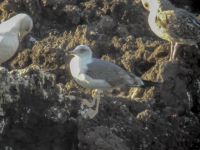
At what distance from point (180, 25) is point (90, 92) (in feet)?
5.28

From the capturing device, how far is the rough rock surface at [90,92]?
29.9 ft

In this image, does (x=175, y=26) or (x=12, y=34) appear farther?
(x=175, y=26)

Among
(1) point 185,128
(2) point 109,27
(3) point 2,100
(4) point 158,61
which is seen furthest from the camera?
(2) point 109,27

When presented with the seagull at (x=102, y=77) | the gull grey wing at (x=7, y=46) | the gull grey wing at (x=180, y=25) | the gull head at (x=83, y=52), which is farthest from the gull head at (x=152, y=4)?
the gull grey wing at (x=7, y=46)

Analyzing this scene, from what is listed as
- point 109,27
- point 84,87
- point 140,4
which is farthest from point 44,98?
point 140,4

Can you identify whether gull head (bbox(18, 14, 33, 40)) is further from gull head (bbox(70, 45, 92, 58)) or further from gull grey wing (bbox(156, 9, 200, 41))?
gull grey wing (bbox(156, 9, 200, 41))

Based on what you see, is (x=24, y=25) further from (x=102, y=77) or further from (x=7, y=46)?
(x=102, y=77)

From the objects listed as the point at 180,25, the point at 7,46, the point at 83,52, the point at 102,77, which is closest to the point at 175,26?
the point at 180,25

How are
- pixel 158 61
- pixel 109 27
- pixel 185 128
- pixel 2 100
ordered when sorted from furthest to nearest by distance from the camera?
pixel 109 27, pixel 158 61, pixel 185 128, pixel 2 100

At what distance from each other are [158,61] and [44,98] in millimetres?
1970

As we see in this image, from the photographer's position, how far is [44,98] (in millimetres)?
9258

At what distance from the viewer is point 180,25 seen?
1087 cm

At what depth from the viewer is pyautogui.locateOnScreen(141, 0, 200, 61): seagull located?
1078 cm

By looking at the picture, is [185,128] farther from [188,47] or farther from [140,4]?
[140,4]
